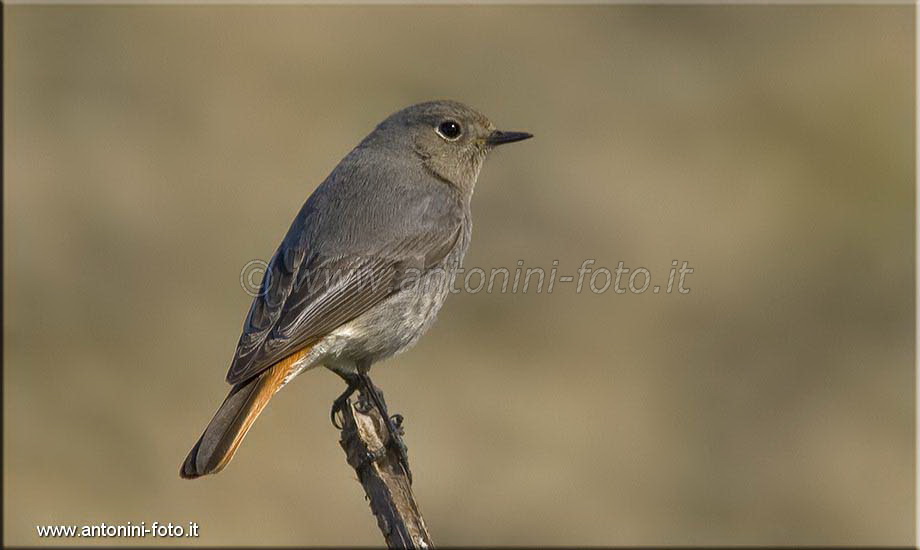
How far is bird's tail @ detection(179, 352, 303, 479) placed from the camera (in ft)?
16.0

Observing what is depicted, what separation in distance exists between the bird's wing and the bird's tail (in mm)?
75

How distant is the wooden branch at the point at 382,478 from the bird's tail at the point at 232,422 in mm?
396

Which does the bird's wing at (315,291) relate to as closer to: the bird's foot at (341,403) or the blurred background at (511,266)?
the bird's foot at (341,403)

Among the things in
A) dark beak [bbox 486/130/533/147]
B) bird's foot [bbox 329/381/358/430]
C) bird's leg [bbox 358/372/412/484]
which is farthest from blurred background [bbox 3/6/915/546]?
bird's leg [bbox 358/372/412/484]

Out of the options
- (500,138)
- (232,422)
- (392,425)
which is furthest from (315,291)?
(500,138)

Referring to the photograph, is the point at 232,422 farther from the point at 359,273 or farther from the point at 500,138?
the point at 500,138

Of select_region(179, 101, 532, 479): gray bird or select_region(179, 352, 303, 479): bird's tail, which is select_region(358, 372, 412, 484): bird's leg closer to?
select_region(179, 101, 532, 479): gray bird

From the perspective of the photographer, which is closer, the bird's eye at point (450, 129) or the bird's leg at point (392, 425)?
the bird's leg at point (392, 425)

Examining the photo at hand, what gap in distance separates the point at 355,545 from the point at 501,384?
2128 millimetres

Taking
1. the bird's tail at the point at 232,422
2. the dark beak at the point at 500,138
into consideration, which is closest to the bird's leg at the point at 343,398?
the bird's tail at the point at 232,422

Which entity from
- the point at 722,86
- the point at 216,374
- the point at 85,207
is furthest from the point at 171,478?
the point at 722,86

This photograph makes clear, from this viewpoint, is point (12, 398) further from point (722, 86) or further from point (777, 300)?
point (722, 86)

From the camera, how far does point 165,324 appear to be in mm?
10398

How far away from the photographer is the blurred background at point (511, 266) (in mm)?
9883
